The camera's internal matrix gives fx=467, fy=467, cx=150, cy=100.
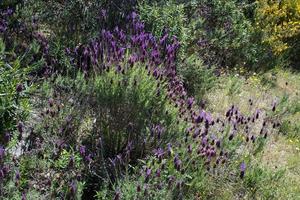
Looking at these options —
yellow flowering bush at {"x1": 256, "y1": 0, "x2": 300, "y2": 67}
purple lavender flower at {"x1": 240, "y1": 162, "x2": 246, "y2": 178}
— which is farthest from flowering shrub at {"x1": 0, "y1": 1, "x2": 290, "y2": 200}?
yellow flowering bush at {"x1": 256, "y1": 0, "x2": 300, "y2": 67}

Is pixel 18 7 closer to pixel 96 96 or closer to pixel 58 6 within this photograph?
pixel 58 6

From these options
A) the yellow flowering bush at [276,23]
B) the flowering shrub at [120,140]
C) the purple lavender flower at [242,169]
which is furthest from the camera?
the yellow flowering bush at [276,23]

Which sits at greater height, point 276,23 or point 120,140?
point 276,23

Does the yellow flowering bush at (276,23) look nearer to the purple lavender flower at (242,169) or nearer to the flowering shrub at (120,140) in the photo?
the flowering shrub at (120,140)

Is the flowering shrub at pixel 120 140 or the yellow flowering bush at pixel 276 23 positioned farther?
the yellow flowering bush at pixel 276 23

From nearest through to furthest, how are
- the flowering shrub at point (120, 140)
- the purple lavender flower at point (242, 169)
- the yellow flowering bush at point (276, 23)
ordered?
the flowering shrub at point (120, 140) → the purple lavender flower at point (242, 169) → the yellow flowering bush at point (276, 23)

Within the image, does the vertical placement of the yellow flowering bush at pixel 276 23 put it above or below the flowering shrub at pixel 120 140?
above

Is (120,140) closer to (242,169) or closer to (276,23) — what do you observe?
(242,169)

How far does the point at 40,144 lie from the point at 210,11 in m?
4.35

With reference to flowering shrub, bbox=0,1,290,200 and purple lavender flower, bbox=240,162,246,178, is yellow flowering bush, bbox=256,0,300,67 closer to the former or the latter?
flowering shrub, bbox=0,1,290,200

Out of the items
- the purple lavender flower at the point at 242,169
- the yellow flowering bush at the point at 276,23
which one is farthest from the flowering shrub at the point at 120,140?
the yellow flowering bush at the point at 276,23

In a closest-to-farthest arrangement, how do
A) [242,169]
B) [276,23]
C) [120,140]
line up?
[242,169] → [120,140] → [276,23]

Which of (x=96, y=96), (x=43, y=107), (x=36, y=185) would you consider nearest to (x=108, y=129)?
(x=96, y=96)

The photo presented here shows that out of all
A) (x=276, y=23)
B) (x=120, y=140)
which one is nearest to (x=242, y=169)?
(x=120, y=140)
